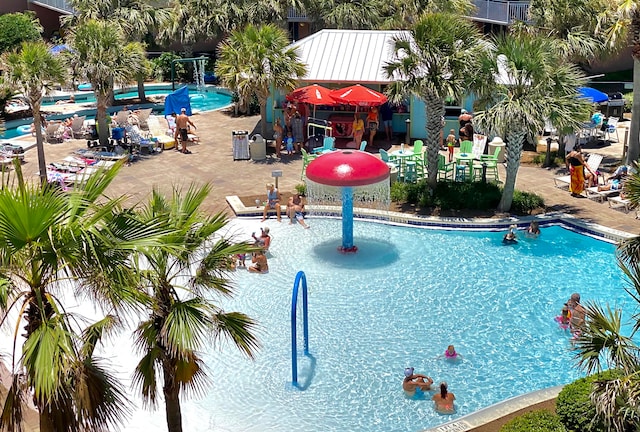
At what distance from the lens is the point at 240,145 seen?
24469 mm

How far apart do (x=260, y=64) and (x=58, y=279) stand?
17.8m

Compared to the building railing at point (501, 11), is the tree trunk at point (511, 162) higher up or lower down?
lower down

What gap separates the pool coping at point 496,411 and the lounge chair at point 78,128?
68.6 ft

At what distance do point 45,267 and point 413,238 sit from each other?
1277cm

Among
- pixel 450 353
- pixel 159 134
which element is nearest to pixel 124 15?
pixel 159 134

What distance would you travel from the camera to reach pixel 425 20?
60.5 feet

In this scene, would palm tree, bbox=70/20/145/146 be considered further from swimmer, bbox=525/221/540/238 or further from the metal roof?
swimmer, bbox=525/221/540/238

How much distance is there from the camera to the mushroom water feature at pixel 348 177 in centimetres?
1653

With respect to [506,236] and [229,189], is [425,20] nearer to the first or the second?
[506,236]

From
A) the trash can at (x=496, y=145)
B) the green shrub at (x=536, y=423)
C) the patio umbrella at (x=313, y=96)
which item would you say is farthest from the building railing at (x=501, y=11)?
the green shrub at (x=536, y=423)

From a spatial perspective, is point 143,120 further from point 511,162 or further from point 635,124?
point 635,124

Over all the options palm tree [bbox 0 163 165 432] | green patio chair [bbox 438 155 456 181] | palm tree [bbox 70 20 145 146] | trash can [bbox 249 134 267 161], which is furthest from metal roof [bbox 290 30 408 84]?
palm tree [bbox 0 163 165 432]

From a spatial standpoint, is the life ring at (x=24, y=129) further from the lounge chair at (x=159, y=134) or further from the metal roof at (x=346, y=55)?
the metal roof at (x=346, y=55)

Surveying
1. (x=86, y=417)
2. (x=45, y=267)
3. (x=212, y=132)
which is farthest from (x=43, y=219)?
(x=212, y=132)
